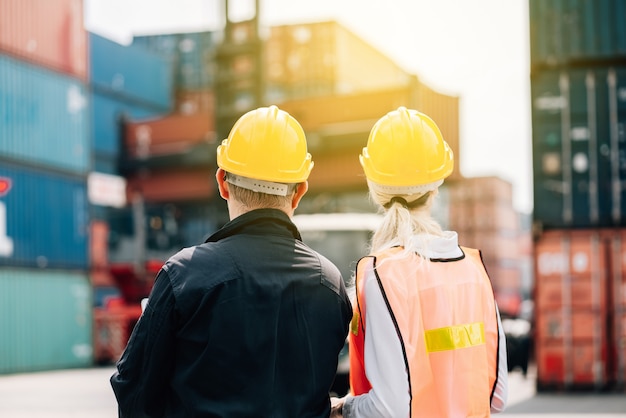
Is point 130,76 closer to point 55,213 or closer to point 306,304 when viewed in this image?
point 55,213

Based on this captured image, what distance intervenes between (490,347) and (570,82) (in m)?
12.0

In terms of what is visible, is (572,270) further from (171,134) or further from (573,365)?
(171,134)

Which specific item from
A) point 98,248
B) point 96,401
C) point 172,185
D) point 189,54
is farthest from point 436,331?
point 189,54

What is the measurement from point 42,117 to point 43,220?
2.39 m

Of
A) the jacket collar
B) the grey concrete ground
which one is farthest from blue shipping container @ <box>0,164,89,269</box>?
the jacket collar

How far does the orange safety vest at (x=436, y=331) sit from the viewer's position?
239 centimetres

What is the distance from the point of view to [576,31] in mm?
13695

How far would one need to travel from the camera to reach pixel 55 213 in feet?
66.6

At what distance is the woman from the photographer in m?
2.37

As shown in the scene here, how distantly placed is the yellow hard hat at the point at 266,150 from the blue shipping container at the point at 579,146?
470 inches

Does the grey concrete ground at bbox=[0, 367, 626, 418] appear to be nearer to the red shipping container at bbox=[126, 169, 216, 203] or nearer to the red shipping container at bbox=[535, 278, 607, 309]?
the red shipping container at bbox=[535, 278, 607, 309]

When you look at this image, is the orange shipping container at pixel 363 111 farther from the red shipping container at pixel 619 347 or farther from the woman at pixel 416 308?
the woman at pixel 416 308

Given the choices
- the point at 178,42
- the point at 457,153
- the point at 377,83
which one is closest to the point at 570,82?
the point at 457,153

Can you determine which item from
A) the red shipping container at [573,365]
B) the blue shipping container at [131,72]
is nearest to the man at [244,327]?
the red shipping container at [573,365]
